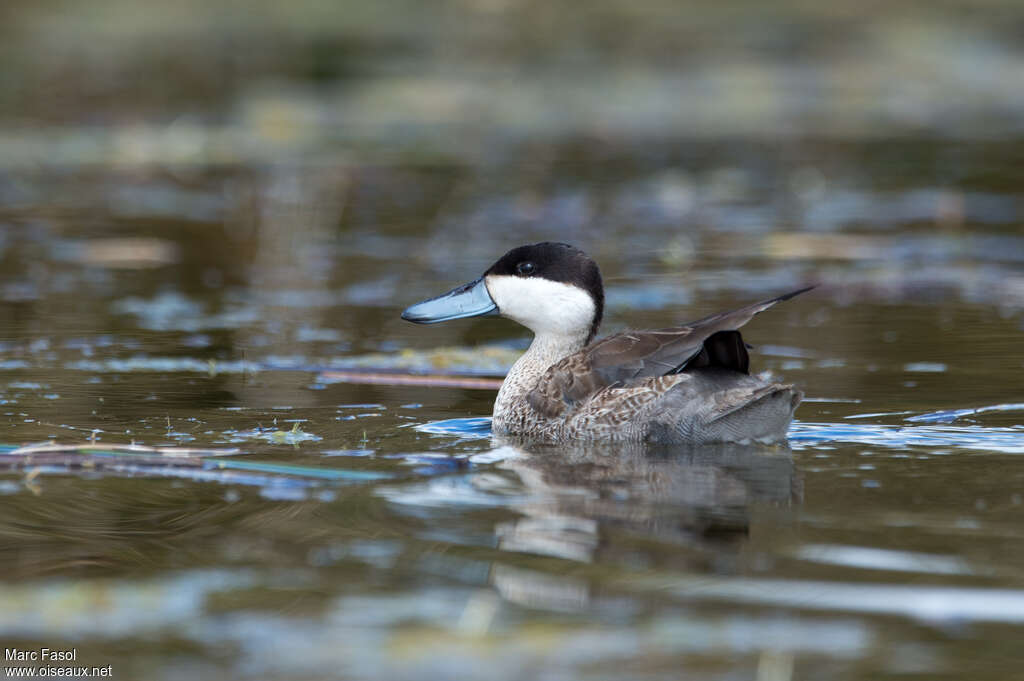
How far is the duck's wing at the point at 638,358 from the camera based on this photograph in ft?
22.2

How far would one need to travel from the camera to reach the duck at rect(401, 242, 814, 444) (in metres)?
6.77

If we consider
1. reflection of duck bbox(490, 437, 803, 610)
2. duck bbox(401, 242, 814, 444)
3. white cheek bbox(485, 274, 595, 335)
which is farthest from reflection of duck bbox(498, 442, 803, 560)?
white cheek bbox(485, 274, 595, 335)

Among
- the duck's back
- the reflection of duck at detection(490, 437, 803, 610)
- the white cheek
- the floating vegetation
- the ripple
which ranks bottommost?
the reflection of duck at detection(490, 437, 803, 610)

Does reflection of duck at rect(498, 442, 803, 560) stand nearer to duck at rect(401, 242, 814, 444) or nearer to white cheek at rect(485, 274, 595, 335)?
duck at rect(401, 242, 814, 444)

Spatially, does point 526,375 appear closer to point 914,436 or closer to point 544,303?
point 544,303

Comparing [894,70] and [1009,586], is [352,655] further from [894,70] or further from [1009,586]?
[894,70]

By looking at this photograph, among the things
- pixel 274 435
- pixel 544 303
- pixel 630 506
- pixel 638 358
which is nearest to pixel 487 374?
pixel 544 303

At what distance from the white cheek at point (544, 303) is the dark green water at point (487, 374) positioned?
53 centimetres

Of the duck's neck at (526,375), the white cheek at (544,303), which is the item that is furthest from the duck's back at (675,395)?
the white cheek at (544,303)

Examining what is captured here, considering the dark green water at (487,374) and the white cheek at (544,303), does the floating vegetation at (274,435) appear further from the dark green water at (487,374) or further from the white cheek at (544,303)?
the white cheek at (544,303)

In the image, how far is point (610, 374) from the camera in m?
7.13

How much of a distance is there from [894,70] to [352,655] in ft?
82.4

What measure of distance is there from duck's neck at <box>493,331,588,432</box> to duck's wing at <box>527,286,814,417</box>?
0.30 feet

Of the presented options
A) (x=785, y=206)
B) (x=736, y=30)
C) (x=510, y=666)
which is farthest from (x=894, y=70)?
(x=510, y=666)
